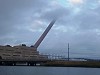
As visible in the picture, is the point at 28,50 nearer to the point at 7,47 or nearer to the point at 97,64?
the point at 7,47

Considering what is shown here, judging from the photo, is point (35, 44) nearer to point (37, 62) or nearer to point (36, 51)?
point (36, 51)

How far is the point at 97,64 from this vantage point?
136m

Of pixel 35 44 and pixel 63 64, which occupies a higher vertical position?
pixel 35 44

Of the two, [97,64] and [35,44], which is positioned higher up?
[35,44]

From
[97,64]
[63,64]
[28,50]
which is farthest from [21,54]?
[97,64]

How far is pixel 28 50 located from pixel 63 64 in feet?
101

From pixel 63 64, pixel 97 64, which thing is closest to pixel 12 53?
pixel 63 64

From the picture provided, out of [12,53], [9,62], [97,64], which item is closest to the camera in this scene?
[97,64]

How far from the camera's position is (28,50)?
538 ft

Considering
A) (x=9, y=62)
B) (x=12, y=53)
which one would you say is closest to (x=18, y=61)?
(x=9, y=62)

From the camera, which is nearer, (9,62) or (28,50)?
(9,62)

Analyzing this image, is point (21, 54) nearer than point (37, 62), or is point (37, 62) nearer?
point (37, 62)

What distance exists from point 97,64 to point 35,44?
4328 cm

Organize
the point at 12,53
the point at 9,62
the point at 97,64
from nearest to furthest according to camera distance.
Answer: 1. the point at 97,64
2. the point at 9,62
3. the point at 12,53
